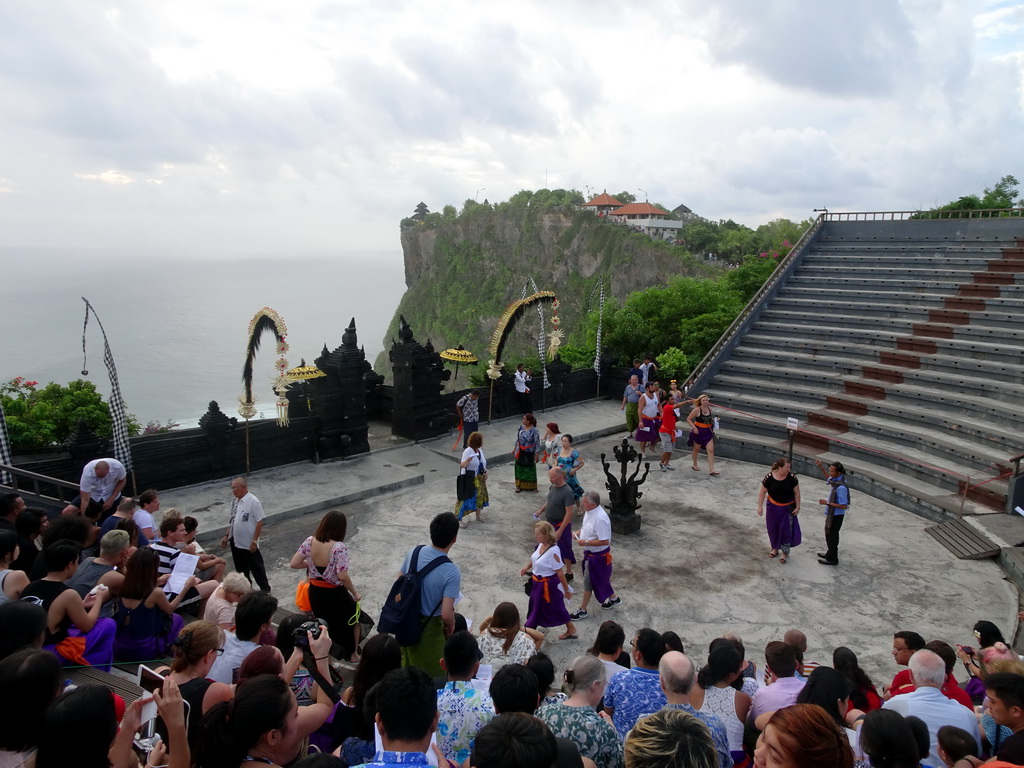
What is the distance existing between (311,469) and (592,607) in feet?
22.5

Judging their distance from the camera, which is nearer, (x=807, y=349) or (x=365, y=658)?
(x=365, y=658)

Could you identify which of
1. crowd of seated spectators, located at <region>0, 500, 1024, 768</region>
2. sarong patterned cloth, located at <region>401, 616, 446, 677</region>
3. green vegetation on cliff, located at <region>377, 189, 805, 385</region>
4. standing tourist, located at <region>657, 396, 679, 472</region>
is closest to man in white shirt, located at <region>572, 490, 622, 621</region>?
crowd of seated spectators, located at <region>0, 500, 1024, 768</region>

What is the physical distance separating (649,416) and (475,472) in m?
4.87

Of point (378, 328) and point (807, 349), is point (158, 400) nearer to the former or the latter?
point (807, 349)

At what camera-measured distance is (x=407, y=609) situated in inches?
189

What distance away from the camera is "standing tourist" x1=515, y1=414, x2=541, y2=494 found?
10805mm

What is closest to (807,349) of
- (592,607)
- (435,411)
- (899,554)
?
(899,554)

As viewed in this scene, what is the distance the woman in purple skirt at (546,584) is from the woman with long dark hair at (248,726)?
3847 millimetres

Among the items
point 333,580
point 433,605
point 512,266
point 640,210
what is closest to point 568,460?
point 333,580

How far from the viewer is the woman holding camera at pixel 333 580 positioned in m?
5.57

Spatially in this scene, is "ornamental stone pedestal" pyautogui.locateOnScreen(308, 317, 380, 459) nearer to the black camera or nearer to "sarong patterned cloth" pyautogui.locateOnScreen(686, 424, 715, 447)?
"sarong patterned cloth" pyautogui.locateOnScreen(686, 424, 715, 447)

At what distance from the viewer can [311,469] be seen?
12578 mm

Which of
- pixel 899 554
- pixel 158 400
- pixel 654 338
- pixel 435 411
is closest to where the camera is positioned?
pixel 899 554

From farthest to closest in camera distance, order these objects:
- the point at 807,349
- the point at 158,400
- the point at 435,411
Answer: the point at 158,400
the point at 807,349
the point at 435,411
